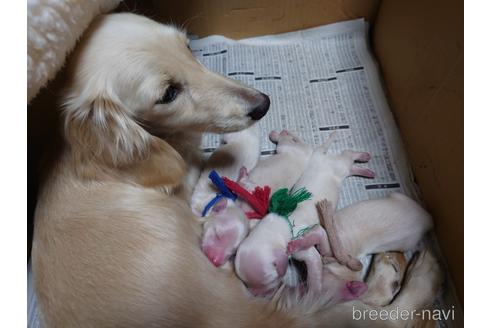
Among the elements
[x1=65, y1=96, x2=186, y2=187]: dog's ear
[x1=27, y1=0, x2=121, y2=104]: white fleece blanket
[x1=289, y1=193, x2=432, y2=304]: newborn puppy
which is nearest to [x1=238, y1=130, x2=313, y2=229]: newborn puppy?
[x1=289, y1=193, x2=432, y2=304]: newborn puppy

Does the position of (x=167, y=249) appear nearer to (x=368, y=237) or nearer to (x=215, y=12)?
(x=368, y=237)

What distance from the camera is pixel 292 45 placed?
1.56m

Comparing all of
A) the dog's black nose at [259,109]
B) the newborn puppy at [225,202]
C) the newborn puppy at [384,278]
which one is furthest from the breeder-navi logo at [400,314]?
the dog's black nose at [259,109]

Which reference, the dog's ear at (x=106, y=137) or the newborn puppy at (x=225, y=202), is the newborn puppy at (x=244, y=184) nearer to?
the newborn puppy at (x=225, y=202)

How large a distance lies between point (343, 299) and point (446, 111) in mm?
538

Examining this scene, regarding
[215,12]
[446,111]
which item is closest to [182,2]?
[215,12]

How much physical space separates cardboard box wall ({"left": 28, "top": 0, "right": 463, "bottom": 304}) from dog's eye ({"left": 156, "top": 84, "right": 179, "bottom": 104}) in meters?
0.25

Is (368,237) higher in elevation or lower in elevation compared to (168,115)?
lower

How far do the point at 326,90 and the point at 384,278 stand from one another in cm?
72

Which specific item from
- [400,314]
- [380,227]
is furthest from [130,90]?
[400,314]

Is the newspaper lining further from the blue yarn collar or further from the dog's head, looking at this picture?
the dog's head

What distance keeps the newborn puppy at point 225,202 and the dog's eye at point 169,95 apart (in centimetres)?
31

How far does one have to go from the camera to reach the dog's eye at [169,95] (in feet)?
2.86

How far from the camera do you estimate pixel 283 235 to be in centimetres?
94
